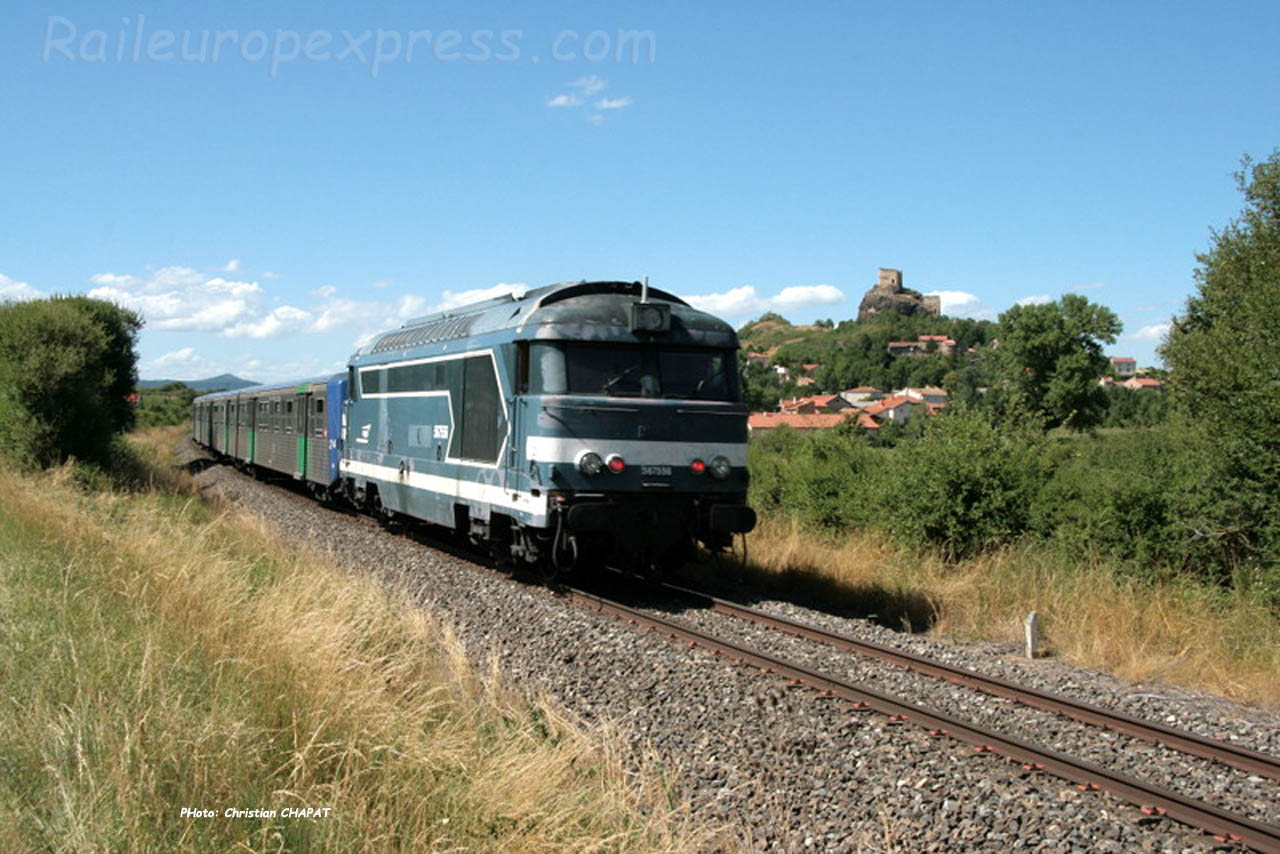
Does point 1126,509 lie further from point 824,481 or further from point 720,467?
point 824,481

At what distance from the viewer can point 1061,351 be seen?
7725cm

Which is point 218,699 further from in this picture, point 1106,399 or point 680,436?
point 1106,399

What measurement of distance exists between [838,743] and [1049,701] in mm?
1919

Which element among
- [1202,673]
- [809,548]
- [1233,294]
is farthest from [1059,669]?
[1233,294]

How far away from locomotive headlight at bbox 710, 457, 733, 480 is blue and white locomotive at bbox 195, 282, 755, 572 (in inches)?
0.5

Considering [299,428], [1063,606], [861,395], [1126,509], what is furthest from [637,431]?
[861,395]

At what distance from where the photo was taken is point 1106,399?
81438 millimetres

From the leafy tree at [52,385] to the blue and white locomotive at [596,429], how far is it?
11.9 meters

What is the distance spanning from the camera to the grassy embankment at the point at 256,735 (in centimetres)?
408

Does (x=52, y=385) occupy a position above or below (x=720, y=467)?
above

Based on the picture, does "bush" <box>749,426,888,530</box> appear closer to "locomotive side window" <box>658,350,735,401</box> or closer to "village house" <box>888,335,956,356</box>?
"locomotive side window" <box>658,350,735,401</box>

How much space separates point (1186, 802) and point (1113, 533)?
294 inches

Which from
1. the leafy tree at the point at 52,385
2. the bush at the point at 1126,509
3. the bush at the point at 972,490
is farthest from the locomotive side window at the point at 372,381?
the bush at the point at 1126,509

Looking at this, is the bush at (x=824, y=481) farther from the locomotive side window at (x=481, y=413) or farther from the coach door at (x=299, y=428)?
the coach door at (x=299, y=428)
